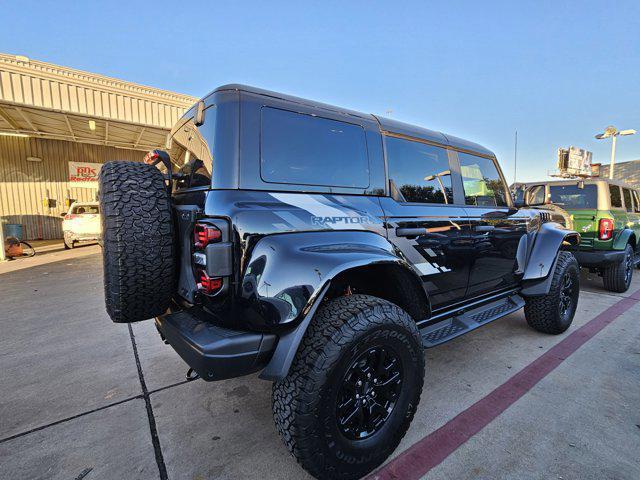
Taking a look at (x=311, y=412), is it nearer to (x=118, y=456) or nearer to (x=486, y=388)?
(x=118, y=456)

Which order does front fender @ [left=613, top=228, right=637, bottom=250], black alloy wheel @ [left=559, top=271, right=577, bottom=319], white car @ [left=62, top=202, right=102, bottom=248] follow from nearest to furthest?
black alloy wheel @ [left=559, top=271, right=577, bottom=319]
front fender @ [left=613, top=228, right=637, bottom=250]
white car @ [left=62, top=202, right=102, bottom=248]

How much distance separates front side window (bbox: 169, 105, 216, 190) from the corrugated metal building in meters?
8.60

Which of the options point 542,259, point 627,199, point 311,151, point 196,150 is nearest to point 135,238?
point 196,150

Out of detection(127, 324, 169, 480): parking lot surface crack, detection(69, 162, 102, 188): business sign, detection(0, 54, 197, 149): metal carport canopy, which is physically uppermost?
detection(0, 54, 197, 149): metal carport canopy

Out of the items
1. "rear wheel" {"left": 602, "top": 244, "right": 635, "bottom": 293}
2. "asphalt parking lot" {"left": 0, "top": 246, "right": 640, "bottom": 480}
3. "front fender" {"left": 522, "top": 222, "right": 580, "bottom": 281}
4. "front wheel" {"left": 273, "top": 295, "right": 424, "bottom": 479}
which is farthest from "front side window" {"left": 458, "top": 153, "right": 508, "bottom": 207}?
"rear wheel" {"left": 602, "top": 244, "right": 635, "bottom": 293}

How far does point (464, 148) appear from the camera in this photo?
310 cm

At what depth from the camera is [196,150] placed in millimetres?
1948

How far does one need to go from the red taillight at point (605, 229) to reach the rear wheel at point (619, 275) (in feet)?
1.65

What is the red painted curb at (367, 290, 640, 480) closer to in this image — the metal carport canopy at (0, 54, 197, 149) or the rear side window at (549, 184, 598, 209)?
the rear side window at (549, 184, 598, 209)

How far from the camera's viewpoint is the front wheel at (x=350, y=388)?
1.52 m

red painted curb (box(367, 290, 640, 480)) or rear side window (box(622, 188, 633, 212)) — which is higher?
rear side window (box(622, 188, 633, 212))

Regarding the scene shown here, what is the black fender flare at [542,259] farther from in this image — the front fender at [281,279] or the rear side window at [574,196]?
the front fender at [281,279]

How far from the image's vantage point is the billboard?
661 inches

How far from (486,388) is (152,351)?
10.00 feet
